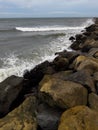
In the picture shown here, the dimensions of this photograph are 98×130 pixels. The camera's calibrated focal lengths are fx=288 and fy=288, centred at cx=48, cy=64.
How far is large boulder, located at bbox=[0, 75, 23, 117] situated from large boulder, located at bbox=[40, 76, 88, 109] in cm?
107

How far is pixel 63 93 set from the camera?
6484 millimetres

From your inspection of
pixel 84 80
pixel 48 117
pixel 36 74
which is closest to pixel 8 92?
pixel 48 117

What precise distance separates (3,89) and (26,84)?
1883 millimetres

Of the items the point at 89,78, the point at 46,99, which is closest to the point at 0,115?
the point at 46,99

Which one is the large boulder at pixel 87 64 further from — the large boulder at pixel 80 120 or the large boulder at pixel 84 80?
the large boulder at pixel 80 120

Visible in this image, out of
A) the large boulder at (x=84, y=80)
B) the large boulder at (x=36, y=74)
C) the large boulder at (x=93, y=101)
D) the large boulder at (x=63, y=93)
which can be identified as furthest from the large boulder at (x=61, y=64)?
the large boulder at (x=93, y=101)

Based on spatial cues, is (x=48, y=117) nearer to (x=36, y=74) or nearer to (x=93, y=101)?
(x=93, y=101)

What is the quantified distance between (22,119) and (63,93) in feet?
3.61

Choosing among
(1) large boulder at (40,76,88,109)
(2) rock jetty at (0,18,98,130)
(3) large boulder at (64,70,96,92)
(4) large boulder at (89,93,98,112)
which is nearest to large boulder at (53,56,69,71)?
(2) rock jetty at (0,18,98,130)

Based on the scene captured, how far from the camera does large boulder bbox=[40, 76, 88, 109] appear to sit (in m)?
6.43

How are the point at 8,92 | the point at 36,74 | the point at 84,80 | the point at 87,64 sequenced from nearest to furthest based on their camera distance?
the point at 84,80
the point at 8,92
the point at 87,64
the point at 36,74

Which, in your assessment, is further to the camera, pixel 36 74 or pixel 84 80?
pixel 36 74

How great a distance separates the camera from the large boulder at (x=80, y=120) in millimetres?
5544

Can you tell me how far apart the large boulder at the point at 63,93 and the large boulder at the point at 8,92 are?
1.07m
